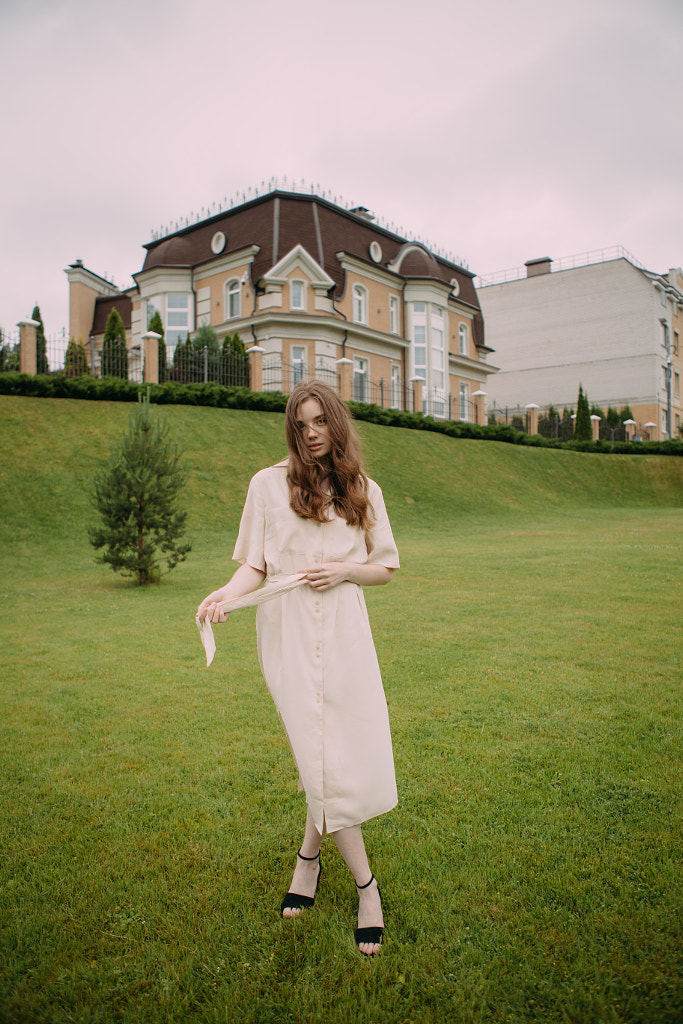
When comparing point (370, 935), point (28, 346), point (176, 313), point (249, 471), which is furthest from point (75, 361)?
point (370, 935)

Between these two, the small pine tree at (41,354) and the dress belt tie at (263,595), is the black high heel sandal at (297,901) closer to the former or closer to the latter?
the dress belt tie at (263,595)

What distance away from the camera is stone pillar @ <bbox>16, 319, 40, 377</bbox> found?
19422 millimetres

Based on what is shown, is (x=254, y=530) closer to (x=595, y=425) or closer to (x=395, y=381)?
(x=395, y=381)

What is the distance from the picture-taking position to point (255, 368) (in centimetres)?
2414

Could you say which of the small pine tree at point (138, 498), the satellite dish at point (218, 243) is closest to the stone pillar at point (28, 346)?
the small pine tree at point (138, 498)

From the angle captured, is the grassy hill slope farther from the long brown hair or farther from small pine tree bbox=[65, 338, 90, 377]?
the long brown hair

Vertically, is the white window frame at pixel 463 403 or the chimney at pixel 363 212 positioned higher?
the chimney at pixel 363 212

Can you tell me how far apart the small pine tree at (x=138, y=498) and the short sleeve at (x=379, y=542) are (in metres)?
8.54

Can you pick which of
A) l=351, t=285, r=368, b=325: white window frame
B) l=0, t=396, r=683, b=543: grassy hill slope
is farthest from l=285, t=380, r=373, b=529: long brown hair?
l=351, t=285, r=368, b=325: white window frame

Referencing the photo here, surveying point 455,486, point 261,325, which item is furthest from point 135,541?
point 261,325

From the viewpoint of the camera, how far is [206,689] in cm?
535

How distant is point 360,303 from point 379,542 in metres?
31.5

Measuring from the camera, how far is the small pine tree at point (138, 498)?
34.3 feet

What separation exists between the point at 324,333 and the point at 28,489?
17.3m
